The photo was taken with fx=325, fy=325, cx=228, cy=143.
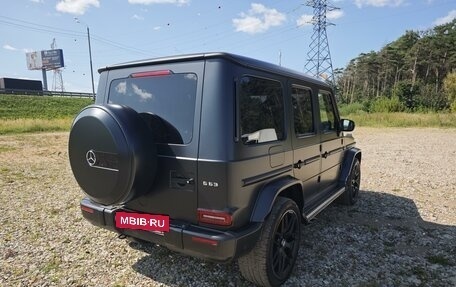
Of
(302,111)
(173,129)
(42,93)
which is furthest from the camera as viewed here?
(42,93)

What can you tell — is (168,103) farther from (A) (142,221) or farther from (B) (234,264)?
(B) (234,264)

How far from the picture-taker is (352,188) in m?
5.38

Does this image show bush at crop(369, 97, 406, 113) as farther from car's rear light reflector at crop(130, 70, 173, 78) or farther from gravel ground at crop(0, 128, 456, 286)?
car's rear light reflector at crop(130, 70, 173, 78)

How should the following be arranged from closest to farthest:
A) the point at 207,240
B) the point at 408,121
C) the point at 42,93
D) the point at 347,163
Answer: the point at 207,240, the point at 347,163, the point at 408,121, the point at 42,93

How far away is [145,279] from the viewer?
124 inches

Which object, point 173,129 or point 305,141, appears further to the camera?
point 305,141

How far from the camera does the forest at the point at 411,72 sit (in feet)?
137

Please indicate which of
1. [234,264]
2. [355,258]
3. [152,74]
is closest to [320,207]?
[355,258]

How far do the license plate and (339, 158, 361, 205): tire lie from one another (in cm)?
332

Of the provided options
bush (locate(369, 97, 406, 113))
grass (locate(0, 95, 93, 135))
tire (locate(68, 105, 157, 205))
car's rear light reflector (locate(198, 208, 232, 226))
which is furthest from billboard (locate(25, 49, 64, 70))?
car's rear light reflector (locate(198, 208, 232, 226))

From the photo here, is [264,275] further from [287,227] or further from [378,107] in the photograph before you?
[378,107]

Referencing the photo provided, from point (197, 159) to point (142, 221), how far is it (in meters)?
0.77

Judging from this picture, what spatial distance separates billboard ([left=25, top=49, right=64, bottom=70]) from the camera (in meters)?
79.1

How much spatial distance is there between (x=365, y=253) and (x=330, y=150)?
4.51 feet
